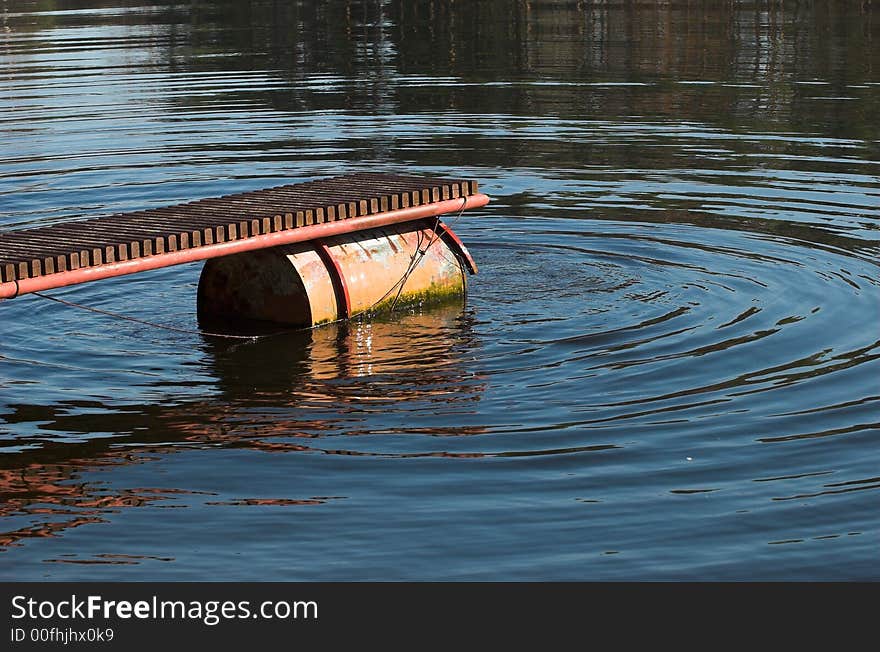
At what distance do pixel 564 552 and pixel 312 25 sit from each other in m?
40.3

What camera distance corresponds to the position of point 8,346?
13.2 m

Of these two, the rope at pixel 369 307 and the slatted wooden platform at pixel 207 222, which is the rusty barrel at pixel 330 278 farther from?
the slatted wooden platform at pixel 207 222

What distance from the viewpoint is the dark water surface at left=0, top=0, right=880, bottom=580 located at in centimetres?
882

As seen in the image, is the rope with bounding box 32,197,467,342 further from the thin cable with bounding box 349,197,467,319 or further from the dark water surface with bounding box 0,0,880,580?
the dark water surface with bounding box 0,0,880,580

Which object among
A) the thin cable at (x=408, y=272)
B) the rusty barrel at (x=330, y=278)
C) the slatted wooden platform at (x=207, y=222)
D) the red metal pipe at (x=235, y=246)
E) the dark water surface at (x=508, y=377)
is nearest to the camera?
the dark water surface at (x=508, y=377)

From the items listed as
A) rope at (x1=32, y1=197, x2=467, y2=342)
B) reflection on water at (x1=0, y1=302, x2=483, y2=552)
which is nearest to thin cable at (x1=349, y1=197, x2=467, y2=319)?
rope at (x1=32, y1=197, x2=467, y2=342)

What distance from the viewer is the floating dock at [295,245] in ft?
39.4

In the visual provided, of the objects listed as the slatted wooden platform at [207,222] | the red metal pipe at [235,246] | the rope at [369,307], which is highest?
the slatted wooden platform at [207,222]

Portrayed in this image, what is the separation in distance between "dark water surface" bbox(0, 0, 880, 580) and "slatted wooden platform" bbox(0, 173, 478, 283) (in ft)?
3.53

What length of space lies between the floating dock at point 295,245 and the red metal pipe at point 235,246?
0.01 meters

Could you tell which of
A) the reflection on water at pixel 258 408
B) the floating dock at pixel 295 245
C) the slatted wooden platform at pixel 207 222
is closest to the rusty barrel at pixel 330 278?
the floating dock at pixel 295 245

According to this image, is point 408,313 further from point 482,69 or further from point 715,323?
point 482,69

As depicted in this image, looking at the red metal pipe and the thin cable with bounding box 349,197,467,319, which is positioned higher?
the red metal pipe
